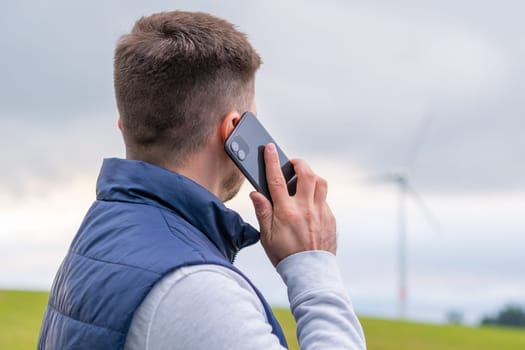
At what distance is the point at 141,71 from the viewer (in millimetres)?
2486

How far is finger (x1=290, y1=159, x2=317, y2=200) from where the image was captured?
2559 millimetres

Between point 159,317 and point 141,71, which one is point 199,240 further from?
point 141,71

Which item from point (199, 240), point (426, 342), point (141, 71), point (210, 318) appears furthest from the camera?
point (426, 342)

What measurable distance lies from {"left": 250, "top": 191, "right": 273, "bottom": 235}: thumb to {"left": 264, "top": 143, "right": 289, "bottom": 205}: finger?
0.04 meters

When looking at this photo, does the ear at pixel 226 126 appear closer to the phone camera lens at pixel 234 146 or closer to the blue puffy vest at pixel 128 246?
the phone camera lens at pixel 234 146

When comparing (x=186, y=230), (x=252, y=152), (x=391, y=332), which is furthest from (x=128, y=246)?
(x=391, y=332)

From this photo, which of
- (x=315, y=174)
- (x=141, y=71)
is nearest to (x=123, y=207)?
(x=141, y=71)

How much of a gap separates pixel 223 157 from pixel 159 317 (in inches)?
24.0

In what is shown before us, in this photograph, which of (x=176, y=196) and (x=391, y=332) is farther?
(x=391, y=332)

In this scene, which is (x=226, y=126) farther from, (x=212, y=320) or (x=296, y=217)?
(x=212, y=320)

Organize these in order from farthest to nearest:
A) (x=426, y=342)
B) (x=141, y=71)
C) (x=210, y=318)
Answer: (x=426, y=342)
(x=141, y=71)
(x=210, y=318)

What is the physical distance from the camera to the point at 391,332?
2498cm

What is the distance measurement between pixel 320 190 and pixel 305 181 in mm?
54

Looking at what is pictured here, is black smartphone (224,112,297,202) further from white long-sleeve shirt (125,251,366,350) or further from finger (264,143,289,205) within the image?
white long-sleeve shirt (125,251,366,350)
